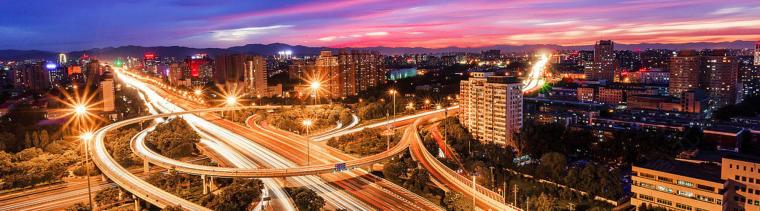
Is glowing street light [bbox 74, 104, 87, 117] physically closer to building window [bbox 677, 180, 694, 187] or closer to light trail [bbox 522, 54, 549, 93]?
building window [bbox 677, 180, 694, 187]

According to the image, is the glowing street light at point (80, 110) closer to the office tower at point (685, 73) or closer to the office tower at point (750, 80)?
the office tower at point (685, 73)

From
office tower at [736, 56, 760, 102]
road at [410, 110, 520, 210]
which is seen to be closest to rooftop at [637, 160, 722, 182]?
road at [410, 110, 520, 210]

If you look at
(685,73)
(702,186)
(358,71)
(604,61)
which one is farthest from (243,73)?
(702,186)

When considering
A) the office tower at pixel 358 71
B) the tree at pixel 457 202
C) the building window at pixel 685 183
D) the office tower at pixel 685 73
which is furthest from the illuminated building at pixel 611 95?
the tree at pixel 457 202

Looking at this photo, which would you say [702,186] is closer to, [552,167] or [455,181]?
[552,167]

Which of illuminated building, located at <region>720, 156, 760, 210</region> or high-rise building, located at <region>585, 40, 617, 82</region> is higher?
high-rise building, located at <region>585, 40, 617, 82</region>

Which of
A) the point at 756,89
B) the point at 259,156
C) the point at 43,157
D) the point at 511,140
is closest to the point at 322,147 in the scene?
the point at 259,156
